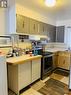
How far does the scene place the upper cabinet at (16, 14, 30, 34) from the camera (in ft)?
8.92

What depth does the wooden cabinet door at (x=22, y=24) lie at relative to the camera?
273cm

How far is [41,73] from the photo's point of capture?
318 cm

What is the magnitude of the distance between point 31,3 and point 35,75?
1998 millimetres

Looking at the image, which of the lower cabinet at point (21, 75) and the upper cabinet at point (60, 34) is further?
the upper cabinet at point (60, 34)

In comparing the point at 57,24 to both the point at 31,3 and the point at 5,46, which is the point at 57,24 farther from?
the point at 5,46

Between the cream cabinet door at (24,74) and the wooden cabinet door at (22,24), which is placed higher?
the wooden cabinet door at (22,24)

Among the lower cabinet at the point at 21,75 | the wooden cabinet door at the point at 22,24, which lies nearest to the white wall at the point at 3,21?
the wooden cabinet door at the point at 22,24

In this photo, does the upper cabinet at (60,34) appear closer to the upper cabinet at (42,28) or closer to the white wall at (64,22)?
the white wall at (64,22)

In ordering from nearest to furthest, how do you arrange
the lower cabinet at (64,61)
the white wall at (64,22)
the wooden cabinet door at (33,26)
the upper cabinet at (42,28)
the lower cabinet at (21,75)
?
the lower cabinet at (21,75) < the wooden cabinet door at (33,26) < the upper cabinet at (42,28) < the lower cabinet at (64,61) < the white wall at (64,22)

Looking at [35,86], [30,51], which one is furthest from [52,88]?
[30,51]

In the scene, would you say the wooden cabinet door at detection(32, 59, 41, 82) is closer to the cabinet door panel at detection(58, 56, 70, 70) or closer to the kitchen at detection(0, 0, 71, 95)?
the kitchen at detection(0, 0, 71, 95)

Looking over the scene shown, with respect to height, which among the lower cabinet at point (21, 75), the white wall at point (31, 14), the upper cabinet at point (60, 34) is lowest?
the lower cabinet at point (21, 75)

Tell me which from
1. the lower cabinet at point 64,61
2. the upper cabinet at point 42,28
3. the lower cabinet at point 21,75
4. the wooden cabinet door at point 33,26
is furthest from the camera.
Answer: the lower cabinet at point 64,61

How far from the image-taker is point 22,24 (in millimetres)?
2844
